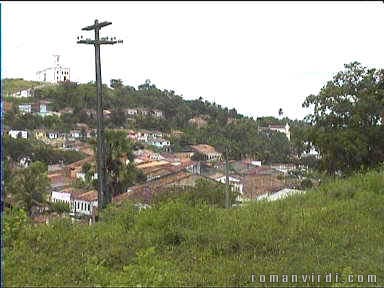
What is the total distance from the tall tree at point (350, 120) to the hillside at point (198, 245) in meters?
6.13

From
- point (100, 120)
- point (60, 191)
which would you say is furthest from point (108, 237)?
point (60, 191)

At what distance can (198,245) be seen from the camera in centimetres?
556

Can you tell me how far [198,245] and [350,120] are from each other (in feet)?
29.4

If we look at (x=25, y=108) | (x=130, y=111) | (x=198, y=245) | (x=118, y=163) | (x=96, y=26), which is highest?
(x=96, y=26)

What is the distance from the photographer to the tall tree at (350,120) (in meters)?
12.9

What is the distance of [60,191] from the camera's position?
29.0 metres

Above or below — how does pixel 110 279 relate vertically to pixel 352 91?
below

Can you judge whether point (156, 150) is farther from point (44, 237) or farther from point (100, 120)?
point (44, 237)

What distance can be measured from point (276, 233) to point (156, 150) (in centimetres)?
5235

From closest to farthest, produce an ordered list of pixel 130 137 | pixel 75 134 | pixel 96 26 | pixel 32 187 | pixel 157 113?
pixel 96 26, pixel 32 187, pixel 130 137, pixel 75 134, pixel 157 113

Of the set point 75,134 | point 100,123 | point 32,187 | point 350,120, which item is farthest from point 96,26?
point 75,134

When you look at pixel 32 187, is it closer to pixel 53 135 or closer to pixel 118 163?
pixel 118 163

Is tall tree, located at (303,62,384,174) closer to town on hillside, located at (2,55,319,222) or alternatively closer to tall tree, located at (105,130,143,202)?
tall tree, located at (105,130,143,202)

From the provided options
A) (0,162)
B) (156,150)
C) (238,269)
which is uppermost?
(0,162)
